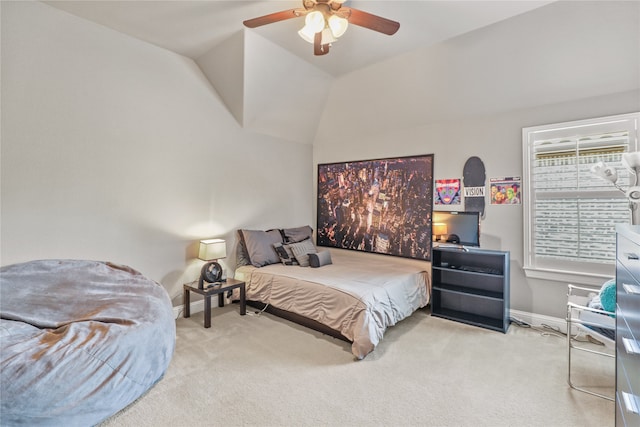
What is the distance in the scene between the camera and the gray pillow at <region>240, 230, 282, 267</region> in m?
3.82

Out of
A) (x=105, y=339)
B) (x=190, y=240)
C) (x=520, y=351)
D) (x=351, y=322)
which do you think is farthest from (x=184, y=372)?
(x=520, y=351)

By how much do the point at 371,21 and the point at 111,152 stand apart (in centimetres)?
265

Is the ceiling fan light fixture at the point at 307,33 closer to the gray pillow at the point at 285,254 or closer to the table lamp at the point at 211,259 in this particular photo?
the table lamp at the point at 211,259

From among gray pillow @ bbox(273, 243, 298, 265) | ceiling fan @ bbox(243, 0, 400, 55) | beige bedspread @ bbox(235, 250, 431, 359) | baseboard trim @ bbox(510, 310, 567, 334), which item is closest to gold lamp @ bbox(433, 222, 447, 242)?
beige bedspread @ bbox(235, 250, 431, 359)

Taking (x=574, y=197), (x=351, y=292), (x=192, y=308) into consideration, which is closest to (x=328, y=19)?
(x=351, y=292)

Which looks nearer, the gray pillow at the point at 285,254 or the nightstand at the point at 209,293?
the nightstand at the point at 209,293

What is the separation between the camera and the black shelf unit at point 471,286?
3125 mm

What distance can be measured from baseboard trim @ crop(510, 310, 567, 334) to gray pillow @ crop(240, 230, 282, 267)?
111 inches

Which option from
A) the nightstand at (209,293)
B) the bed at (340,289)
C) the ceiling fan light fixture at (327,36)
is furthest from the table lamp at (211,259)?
the ceiling fan light fixture at (327,36)

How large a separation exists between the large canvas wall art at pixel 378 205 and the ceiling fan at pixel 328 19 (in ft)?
6.95

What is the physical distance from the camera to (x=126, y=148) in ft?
10.0

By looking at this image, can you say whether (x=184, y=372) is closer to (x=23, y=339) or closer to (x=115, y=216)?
(x=23, y=339)

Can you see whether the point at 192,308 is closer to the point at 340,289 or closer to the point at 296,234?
the point at 296,234

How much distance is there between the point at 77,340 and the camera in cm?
182
